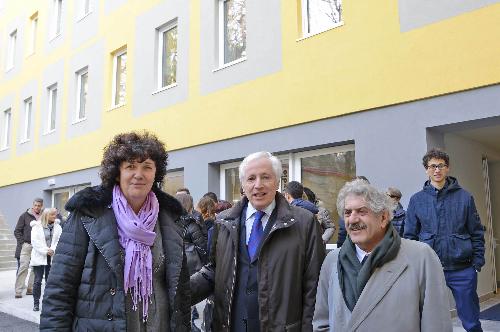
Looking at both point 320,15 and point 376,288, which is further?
point 320,15

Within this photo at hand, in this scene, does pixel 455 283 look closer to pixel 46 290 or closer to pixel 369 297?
pixel 369 297

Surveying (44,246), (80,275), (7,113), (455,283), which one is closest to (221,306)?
(80,275)

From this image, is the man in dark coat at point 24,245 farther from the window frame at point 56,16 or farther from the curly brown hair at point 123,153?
the window frame at point 56,16

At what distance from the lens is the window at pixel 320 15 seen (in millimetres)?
8156

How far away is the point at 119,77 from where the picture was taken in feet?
44.0

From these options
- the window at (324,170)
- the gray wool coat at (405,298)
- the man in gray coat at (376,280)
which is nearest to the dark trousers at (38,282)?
the window at (324,170)

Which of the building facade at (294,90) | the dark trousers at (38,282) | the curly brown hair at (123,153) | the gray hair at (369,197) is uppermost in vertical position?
the building facade at (294,90)

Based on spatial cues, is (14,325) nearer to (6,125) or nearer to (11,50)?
(6,125)

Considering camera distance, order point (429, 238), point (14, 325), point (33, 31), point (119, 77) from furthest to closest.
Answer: point (33, 31) → point (119, 77) → point (14, 325) → point (429, 238)

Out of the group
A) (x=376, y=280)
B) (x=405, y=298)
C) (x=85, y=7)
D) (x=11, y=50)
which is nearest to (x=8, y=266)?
(x=85, y=7)

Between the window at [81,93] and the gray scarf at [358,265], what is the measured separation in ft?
45.1

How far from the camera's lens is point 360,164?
7.31 metres

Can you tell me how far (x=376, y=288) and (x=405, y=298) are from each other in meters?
0.14

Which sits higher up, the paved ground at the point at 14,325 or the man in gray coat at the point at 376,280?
the man in gray coat at the point at 376,280
